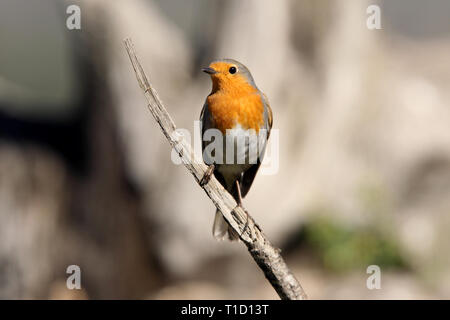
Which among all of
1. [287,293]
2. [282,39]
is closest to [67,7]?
[282,39]

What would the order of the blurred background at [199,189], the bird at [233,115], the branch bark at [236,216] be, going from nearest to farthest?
the branch bark at [236,216] → the bird at [233,115] → the blurred background at [199,189]

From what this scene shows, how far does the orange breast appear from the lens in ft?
11.7

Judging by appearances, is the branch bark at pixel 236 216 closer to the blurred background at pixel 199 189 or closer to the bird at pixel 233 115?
the bird at pixel 233 115

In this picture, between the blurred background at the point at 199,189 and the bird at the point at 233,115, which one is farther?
the blurred background at the point at 199,189

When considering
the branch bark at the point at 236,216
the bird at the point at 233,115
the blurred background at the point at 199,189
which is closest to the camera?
the branch bark at the point at 236,216

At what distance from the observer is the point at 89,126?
9055 millimetres

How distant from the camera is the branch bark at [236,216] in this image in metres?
2.88

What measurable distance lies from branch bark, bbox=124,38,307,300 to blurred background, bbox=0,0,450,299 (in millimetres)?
5015

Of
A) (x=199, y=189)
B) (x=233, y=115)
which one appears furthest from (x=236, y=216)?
(x=199, y=189)

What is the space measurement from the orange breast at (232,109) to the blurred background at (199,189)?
4.30 meters

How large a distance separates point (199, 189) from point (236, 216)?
5.29m

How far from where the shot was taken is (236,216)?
3.04 m

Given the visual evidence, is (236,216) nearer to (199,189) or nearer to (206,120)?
(206,120)

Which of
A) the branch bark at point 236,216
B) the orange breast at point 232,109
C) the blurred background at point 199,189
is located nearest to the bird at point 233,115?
the orange breast at point 232,109
